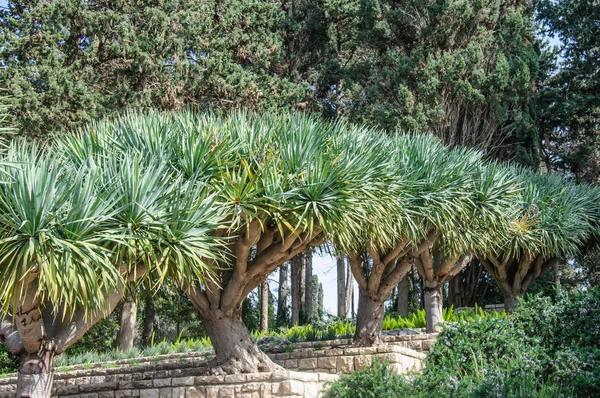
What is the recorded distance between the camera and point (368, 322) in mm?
13711

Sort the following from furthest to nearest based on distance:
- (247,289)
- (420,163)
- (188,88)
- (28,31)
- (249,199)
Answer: (188,88)
(28,31)
(420,163)
(247,289)
(249,199)

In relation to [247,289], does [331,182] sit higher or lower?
higher

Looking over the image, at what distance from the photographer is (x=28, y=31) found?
63.8 ft

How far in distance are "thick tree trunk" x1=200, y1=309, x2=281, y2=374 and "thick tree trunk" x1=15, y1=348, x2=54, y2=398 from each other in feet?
9.65

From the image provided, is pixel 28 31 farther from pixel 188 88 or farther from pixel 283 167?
pixel 283 167

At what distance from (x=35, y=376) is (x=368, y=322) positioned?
6642 mm

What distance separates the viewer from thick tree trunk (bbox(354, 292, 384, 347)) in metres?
13.6

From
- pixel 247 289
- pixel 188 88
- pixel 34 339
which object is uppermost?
pixel 188 88

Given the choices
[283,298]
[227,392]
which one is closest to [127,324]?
[283,298]

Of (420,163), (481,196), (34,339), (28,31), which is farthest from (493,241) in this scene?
(28,31)

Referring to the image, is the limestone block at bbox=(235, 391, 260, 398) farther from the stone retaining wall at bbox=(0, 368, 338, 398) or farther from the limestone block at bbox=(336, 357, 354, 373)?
the limestone block at bbox=(336, 357, 354, 373)

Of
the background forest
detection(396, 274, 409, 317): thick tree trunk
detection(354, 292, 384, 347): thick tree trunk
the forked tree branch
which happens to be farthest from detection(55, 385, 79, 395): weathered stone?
detection(396, 274, 409, 317): thick tree trunk

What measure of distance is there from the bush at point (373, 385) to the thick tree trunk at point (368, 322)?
377cm

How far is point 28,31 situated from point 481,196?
1287 cm
